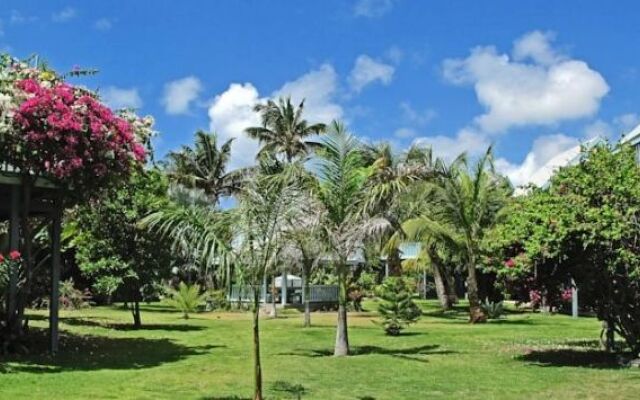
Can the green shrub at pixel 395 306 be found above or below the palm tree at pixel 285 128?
below

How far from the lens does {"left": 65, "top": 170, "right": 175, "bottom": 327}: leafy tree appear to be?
22.0 m

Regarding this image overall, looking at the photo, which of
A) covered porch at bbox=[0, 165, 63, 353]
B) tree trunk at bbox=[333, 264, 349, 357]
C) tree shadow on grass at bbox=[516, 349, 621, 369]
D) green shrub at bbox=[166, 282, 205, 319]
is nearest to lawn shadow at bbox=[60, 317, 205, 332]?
green shrub at bbox=[166, 282, 205, 319]

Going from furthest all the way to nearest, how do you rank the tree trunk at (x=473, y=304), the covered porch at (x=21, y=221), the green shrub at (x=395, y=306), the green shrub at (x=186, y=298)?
1. the green shrub at (x=186, y=298)
2. the tree trunk at (x=473, y=304)
3. the green shrub at (x=395, y=306)
4. the covered porch at (x=21, y=221)

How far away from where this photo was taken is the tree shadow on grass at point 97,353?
43.0 feet

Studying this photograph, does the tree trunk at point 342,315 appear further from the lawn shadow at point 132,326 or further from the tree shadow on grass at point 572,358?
the lawn shadow at point 132,326

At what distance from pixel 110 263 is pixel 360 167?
33.9 ft

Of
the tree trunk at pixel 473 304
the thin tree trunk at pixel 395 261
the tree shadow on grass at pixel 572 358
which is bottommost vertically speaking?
the tree shadow on grass at pixel 572 358

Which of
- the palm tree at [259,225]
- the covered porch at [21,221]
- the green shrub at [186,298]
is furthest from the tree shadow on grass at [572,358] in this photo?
the green shrub at [186,298]

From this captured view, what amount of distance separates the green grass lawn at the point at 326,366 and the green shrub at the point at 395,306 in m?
0.43

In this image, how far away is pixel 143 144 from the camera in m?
15.3

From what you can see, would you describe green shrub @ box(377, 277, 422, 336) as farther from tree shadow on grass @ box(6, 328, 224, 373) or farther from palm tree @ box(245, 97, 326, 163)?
palm tree @ box(245, 97, 326, 163)

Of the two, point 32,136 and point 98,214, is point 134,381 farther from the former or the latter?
point 98,214

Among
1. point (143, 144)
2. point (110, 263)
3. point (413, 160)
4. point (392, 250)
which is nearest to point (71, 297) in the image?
point (110, 263)

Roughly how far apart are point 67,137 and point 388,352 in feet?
27.3
